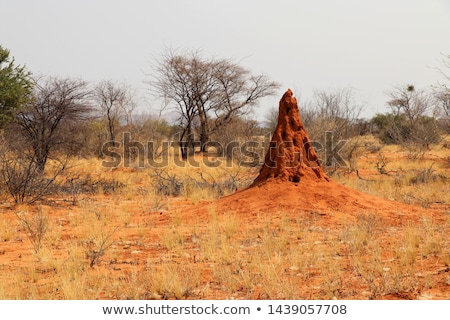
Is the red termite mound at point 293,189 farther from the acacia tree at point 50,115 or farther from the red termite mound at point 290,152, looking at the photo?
the acacia tree at point 50,115

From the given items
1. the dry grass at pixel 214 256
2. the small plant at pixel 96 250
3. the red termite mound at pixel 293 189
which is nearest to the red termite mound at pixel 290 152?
the red termite mound at pixel 293 189

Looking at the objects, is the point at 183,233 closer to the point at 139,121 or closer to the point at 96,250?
the point at 96,250

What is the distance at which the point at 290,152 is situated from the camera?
8.93 m

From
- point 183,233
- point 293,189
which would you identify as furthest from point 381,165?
point 183,233

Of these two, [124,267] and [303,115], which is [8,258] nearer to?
[124,267]

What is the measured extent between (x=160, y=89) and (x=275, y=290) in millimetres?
19357

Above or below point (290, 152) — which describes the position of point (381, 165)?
below

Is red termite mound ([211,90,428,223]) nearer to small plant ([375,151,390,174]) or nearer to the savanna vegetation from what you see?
the savanna vegetation

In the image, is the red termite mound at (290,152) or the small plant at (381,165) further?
the small plant at (381,165)

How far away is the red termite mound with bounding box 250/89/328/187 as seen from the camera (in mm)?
8938

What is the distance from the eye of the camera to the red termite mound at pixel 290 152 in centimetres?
894

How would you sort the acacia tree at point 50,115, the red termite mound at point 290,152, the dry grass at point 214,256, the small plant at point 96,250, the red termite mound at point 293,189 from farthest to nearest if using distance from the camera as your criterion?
the acacia tree at point 50,115
the red termite mound at point 290,152
the red termite mound at point 293,189
the small plant at point 96,250
the dry grass at point 214,256

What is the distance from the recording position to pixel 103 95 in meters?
27.6

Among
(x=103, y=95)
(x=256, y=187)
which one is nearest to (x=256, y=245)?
(x=256, y=187)
